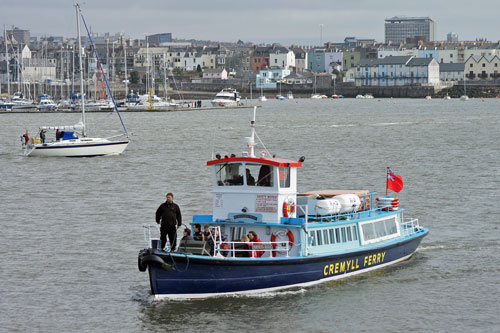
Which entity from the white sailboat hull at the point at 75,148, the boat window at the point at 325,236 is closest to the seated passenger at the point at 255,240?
the boat window at the point at 325,236

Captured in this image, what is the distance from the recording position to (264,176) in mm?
22891

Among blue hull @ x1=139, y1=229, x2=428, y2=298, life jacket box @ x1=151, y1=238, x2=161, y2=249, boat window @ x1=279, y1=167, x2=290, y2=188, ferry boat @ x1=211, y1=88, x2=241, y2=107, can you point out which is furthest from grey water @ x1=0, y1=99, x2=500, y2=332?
ferry boat @ x1=211, y1=88, x2=241, y2=107

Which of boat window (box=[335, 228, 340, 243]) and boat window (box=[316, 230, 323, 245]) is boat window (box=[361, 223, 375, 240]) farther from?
boat window (box=[316, 230, 323, 245])

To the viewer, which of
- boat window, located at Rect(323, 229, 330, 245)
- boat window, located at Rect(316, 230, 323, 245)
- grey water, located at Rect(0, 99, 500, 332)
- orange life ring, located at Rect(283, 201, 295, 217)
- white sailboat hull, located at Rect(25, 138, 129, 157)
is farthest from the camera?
white sailboat hull, located at Rect(25, 138, 129, 157)

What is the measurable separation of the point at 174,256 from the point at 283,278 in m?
3.05

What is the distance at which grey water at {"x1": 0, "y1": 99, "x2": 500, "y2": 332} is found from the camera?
69.3ft

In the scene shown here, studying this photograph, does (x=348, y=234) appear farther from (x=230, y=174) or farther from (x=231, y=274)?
(x=231, y=274)

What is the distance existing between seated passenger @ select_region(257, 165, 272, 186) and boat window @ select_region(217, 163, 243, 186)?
524 mm

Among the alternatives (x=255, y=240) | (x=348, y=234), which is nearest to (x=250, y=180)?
(x=255, y=240)

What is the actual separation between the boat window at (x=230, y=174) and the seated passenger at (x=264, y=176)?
524 millimetres

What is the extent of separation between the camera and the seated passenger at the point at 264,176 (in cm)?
2284

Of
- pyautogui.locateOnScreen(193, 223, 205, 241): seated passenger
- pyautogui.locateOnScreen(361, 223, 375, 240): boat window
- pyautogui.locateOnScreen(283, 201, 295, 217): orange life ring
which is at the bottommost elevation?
pyautogui.locateOnScreen(361, 223, 375, 240): boat window

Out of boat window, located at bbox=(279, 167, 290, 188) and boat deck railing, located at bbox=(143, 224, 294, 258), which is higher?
boat window, located at bbox=(279, 167, 290, 188)

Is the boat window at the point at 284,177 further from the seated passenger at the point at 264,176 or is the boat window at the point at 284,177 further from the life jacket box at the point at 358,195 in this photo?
the life jacket box at the point at 358,195
